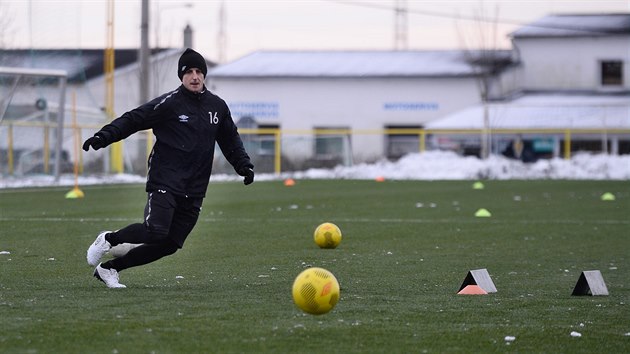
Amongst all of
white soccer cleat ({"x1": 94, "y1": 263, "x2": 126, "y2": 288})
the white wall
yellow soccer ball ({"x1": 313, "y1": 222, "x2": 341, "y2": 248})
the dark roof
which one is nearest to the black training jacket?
white soccer cleat ({"x1": 94, "y1": 263, "x2": 126, "y2": 288})

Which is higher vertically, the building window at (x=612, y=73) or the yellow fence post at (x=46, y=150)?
the building window at (x=612, y=73)

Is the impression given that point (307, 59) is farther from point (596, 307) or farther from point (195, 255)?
point (596, 307)

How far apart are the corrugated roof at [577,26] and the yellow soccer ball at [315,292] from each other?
5360 centimetres

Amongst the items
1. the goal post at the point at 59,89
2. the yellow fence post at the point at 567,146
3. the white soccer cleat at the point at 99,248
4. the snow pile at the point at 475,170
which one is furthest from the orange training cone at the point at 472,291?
the yellow fence post at the point at 567,146

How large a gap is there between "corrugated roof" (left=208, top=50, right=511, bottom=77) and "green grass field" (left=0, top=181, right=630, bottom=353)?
41.2 m

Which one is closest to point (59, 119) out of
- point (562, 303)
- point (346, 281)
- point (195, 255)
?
point (195, 255)

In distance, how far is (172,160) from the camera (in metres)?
9.20

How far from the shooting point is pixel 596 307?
8.53 meters

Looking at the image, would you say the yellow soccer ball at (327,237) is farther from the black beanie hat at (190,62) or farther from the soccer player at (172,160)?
the black beanie hat at (190,62)

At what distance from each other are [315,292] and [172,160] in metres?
2.26

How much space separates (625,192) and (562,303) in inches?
864

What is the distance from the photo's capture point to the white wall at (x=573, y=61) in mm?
58781

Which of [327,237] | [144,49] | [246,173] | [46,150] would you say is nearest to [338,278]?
[246,173]

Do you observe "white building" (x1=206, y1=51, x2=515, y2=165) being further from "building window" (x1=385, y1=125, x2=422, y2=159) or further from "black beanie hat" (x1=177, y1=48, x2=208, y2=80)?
"black beanie hat" (x1=177, y1=48, x2=208, y2=80)
